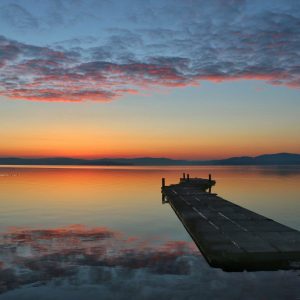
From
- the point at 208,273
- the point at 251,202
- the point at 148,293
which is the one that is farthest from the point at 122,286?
the point at 251,202

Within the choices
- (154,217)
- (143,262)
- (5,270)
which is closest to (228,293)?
(143,262)

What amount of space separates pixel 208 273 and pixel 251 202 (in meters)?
35.9

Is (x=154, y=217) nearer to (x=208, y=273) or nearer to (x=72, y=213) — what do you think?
(x=72, y=213)

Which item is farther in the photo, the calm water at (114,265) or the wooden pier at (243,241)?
the wooden pier at (243,241)

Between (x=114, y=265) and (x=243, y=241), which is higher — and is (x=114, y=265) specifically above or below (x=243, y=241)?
below

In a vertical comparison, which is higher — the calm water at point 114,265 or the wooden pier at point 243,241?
the wooden pier at point 243,241

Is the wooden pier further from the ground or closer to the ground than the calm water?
further from the ground

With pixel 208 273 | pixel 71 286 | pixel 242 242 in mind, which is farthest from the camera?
pixel 242 242

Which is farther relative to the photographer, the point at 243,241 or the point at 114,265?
the point at 243,241

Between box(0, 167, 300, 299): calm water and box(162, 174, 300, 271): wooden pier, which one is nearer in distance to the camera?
box(0, 167, 300, 299): calm water

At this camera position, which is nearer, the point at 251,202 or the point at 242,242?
the point at 242,242

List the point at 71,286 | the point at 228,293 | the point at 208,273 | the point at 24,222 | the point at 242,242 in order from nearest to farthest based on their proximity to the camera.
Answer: the point at 228,293, the point at 71,286, the point at 208,273, the point at 242,242, the point at 24,222

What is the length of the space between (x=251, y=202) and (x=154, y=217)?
61.2 feet

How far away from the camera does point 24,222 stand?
3272 centimetres
